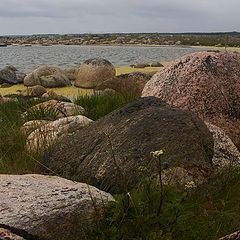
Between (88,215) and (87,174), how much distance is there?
3.75 feet

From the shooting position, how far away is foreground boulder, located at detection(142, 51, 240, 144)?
20.4ft

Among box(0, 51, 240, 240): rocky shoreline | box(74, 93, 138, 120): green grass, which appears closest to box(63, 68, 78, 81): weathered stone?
box(74, 93, 138, 120): green grass

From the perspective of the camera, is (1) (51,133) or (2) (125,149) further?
(1) (51,133)

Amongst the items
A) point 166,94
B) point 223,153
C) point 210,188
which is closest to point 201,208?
point 210,188

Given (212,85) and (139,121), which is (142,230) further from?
(212,85)

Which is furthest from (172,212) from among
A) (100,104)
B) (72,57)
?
(72,57)

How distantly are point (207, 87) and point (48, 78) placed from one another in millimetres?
13658

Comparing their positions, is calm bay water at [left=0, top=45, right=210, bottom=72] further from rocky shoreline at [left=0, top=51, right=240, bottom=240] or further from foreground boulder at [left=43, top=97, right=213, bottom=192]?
foreground boulder at [left=43, top=97, right=213, bottom=192]

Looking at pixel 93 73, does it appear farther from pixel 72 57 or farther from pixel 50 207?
pixel 72 57

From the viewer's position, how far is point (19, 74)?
23.7 m

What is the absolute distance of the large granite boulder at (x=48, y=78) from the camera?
19219 mm

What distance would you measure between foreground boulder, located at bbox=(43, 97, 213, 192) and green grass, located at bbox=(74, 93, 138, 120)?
2.28 meters

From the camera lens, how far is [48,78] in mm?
19406

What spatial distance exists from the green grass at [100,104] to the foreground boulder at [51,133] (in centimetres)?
127
